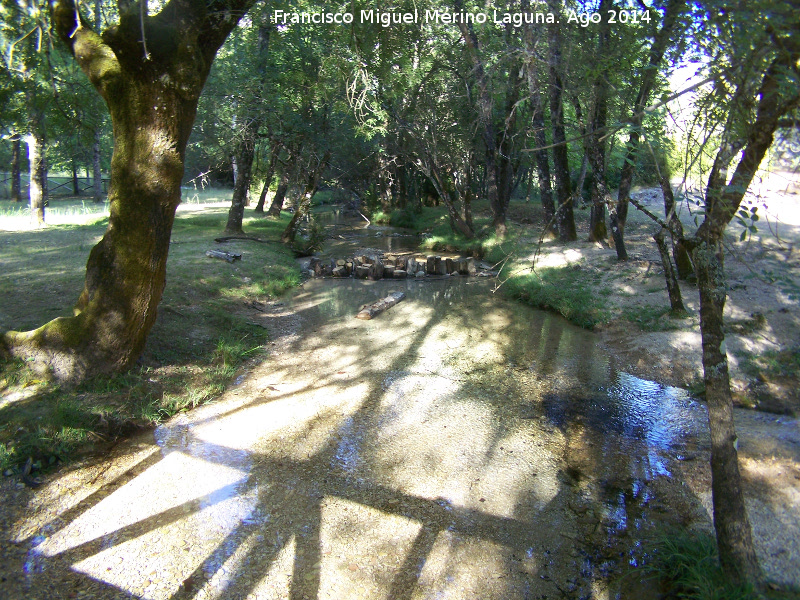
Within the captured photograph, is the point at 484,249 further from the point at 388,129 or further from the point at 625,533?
the point at 625,533

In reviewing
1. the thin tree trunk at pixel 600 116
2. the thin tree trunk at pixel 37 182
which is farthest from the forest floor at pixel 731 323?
the thin tree trunk at pixel 37 182

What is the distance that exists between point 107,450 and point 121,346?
1.18 m

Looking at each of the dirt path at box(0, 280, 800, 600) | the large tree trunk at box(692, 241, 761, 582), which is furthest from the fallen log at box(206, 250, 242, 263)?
the large tree trunk at box(692, 241, 761, 582)

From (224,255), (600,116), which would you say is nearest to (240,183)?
(224,255)

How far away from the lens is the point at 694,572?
309 centimetres

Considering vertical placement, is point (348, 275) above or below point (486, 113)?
below

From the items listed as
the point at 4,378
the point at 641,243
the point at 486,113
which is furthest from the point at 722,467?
the point at 486,113

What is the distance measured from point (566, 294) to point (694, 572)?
6.68m

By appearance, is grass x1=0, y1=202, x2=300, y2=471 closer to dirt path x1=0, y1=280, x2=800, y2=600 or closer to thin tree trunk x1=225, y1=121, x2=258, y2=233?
dirt path x1=0, y1=280, x2=800, y2=600

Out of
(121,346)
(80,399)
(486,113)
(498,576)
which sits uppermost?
(486,113)

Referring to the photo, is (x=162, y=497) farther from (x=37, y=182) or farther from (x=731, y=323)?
(x=37, y=182)

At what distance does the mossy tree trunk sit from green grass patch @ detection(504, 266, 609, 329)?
224 inches

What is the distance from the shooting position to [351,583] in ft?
10.8

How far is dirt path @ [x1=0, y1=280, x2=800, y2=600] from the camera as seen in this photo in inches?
131
